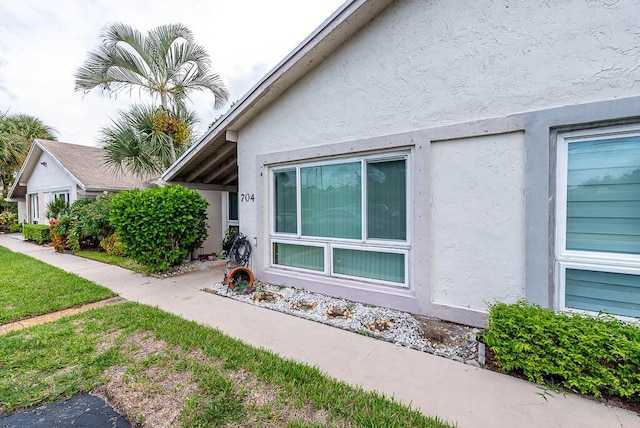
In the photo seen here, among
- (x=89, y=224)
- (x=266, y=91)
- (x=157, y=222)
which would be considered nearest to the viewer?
(x=266, y=91)

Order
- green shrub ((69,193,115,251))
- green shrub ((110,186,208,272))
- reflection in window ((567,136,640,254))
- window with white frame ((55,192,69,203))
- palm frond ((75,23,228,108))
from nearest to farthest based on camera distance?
reflection in window ((567,136,640,254)) < green shrub ((110,186,208,272)) < palm frond ((75,23,228,108)) < green shrub ((69,193,115,251)) < window with white frame ((55,192,69,203))

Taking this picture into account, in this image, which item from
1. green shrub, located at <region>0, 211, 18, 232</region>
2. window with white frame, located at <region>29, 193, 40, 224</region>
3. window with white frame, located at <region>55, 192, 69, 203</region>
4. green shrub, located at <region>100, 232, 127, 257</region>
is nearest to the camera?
green shrub, located at <region>100, 232, 127, 257</region>

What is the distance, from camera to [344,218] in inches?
225

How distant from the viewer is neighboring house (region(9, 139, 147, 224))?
15.2 m

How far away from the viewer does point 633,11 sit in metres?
3.31

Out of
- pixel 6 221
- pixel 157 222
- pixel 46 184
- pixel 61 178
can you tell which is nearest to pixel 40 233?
pixel 61 178

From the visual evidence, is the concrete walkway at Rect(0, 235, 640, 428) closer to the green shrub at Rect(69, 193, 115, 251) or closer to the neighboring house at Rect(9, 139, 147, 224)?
the green shrub at Rect(69, 193, 115, 251)

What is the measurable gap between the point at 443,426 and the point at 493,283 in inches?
97.8

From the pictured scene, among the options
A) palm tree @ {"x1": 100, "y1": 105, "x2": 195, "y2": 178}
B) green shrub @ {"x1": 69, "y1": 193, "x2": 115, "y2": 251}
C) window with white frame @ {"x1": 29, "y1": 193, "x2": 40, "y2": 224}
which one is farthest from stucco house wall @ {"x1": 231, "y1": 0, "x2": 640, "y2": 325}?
window with white frame @ {"x1": 29, "y1": 193, "x2": 40, "y2": 224}

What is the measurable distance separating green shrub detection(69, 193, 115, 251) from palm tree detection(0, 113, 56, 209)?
15.3 meters

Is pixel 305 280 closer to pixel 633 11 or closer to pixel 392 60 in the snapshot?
pixel 392 60

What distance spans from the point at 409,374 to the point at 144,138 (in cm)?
1226

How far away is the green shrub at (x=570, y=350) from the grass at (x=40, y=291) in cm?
763

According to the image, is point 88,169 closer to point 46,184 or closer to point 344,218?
point 46,184
